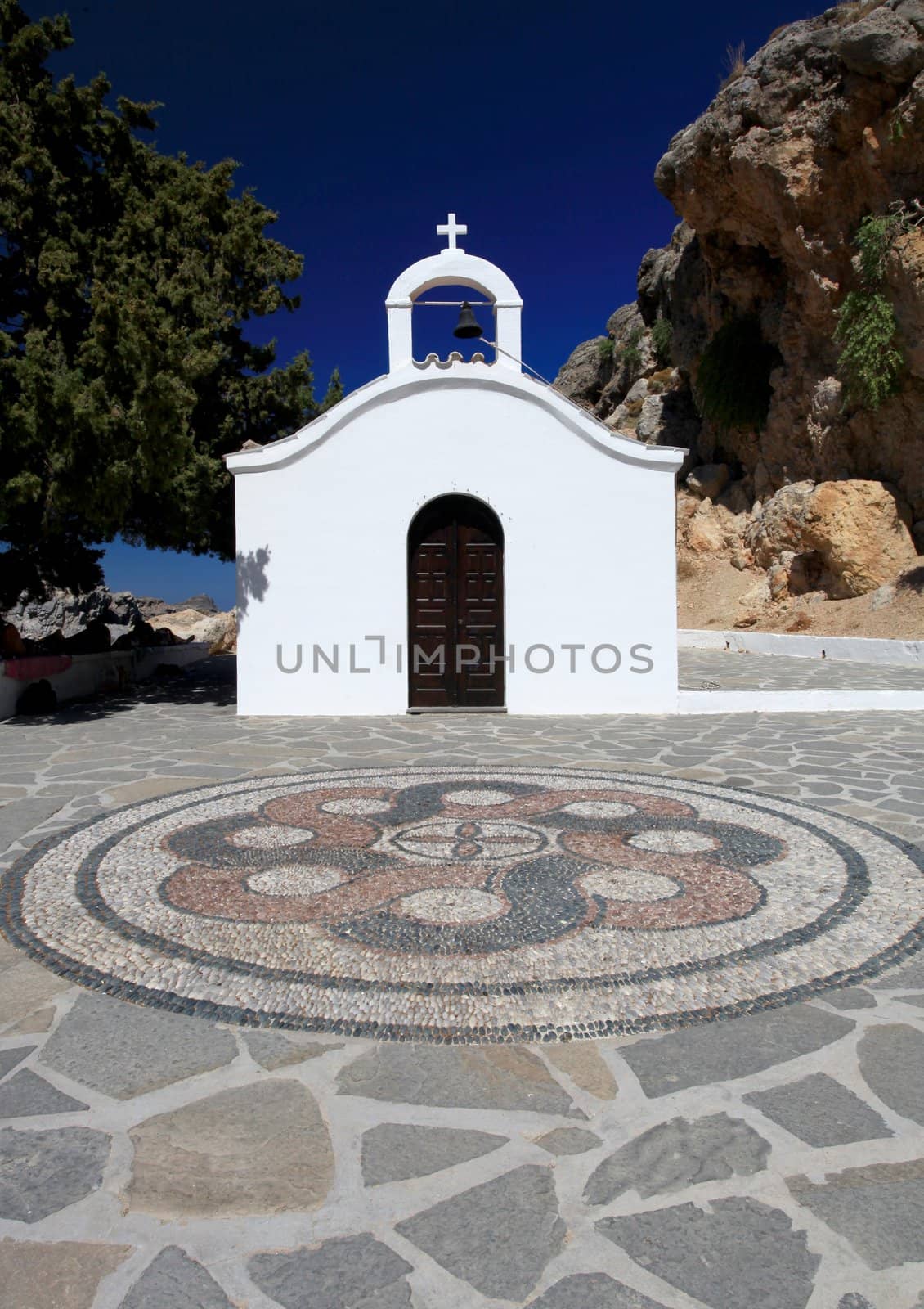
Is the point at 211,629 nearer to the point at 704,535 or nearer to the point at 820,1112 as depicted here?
the point at 704,535

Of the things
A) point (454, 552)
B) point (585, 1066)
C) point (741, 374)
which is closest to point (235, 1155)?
point (585, 1066)

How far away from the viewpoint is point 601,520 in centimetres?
1017

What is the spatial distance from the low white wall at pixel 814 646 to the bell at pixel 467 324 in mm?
7822

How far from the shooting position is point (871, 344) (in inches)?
834

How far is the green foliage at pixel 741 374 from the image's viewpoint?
28.0 m

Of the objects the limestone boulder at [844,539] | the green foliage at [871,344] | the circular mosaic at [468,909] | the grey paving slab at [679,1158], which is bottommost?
the grey paving slab at [679,1158]

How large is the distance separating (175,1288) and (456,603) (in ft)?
28.6

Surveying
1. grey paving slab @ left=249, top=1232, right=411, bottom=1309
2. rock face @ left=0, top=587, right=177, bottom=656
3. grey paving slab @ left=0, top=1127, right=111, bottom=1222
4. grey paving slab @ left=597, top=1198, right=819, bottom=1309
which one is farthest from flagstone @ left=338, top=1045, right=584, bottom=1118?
rock face @ left=0, top=587, right=177, bottom=656

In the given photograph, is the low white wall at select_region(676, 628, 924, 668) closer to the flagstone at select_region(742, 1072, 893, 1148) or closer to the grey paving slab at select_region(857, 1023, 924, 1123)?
the grey paving slab at select_region(857, 1023, 924, 1123)

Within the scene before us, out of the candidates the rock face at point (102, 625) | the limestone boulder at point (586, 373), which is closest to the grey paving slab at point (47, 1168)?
the rock face at point (102, 625)

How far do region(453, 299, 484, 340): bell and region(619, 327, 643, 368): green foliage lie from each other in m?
29.9

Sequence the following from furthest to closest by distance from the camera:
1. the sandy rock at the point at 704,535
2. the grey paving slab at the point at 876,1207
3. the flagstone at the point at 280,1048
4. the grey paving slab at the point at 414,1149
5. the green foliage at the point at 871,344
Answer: the sandy rock at the point at 704,535 < the green foliage at the point at 871,344 < the flagstone at the point at 280,1048 < the grey paving slab at the point at 414,1149 < the grey paving slab at the point at 876,1207

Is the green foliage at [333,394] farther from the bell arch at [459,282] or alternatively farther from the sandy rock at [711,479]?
the sandy rock at [711,479]

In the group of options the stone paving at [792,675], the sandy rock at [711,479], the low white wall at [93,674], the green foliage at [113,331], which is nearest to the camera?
the green foliage at [113,331]
